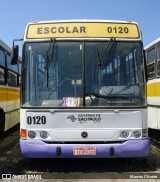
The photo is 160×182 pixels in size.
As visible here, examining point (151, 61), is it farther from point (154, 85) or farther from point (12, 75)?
point (12, 75)

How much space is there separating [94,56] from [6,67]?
5.83 metres

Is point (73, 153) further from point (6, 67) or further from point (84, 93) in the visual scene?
point (6, 67)

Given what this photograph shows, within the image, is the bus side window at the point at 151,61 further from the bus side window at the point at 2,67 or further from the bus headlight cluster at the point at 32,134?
the bus headlight cluster at the point at 32,134

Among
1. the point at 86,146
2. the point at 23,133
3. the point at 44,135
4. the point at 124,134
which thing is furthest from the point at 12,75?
the point at 124,134

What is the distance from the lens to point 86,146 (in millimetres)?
8047

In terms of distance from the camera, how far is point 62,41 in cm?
866

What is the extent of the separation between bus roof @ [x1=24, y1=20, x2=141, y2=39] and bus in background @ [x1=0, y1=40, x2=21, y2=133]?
4141 mm

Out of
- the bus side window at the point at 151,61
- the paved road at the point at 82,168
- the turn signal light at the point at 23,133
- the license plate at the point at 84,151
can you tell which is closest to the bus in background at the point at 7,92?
the paved road at the point at 82,168

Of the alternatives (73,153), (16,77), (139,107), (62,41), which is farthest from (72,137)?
(16,77)

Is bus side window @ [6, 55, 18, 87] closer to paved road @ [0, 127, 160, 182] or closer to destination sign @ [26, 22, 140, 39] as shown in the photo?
paved road @ [0, 127, 160, 182]

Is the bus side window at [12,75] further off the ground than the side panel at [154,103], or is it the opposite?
the bus side window at [12,75]

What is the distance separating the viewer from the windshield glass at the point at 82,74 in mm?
8336

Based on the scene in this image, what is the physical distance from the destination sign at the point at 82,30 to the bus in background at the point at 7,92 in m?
4.16

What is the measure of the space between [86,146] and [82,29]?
2.61 metres
